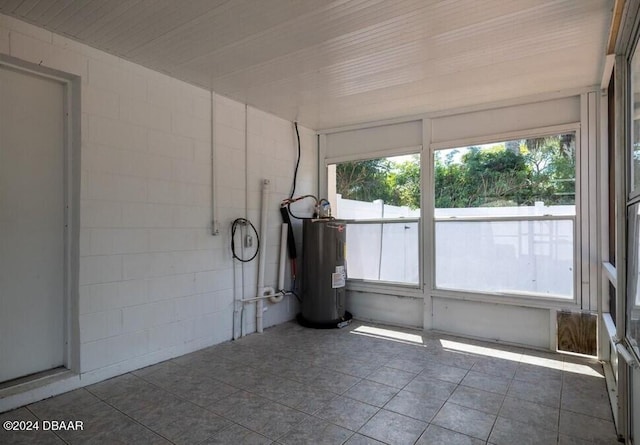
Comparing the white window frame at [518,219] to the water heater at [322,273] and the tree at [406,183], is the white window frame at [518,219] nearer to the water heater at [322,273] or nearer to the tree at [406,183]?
the tree at [406,183]

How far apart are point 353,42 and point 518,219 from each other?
2500mm

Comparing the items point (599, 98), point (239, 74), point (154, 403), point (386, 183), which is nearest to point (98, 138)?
point (239, 74)

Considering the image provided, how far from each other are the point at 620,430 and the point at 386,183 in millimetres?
3214

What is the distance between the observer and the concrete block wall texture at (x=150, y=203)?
277 cm

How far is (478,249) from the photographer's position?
401cm

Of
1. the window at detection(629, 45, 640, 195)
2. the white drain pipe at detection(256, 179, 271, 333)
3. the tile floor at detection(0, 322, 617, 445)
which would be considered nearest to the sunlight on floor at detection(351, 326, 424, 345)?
the tile floor at detection(0, 322, 617, 445)

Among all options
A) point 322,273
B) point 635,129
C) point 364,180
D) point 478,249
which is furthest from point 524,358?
point 364,180

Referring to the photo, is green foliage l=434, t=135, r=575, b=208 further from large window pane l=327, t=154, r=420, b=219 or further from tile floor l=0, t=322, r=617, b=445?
tile floor l=0, t=322, r=617, b=445

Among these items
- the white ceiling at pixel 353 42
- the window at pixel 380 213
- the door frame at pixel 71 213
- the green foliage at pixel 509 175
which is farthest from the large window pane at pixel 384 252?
the door frame at pixel 71 213

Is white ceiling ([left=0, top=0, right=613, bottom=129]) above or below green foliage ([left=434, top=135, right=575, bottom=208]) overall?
above

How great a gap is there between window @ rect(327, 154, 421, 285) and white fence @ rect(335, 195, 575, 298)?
0.04 feet

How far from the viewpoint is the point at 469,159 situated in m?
4.07

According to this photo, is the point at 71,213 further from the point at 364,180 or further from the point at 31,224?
the point at 364,180

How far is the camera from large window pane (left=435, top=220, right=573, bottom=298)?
358cm
